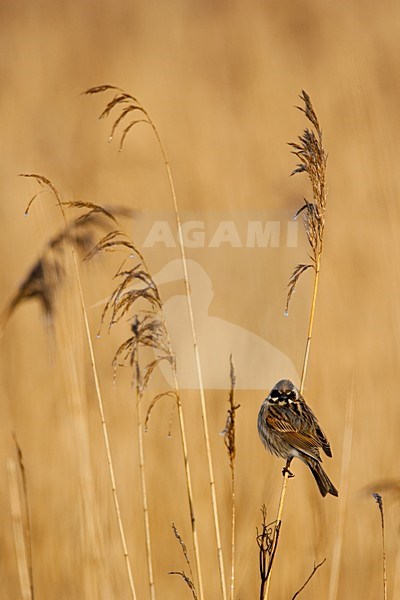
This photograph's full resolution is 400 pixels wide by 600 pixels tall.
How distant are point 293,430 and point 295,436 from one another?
1 cm

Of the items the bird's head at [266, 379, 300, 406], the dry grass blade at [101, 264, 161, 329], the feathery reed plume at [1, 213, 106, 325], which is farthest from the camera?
the feathery reed plume at [1, 213, 106, 325]

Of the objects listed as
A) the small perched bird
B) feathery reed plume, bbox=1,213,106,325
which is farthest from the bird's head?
feathery reed plume, bbox=1,213,106,325

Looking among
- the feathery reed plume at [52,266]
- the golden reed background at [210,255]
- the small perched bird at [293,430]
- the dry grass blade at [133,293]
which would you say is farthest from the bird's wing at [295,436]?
the feathery reed plume at [52,266]

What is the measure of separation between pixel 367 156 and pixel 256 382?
2.50 ft

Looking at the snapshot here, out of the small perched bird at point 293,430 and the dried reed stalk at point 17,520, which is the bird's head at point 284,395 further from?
the dried reed stalk at point 17,520

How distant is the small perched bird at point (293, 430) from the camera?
1465 millimetres

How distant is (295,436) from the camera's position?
1.46 m

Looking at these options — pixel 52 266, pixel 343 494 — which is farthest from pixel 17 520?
pixel 343 494

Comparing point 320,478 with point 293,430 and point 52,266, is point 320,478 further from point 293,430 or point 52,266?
point 52,266

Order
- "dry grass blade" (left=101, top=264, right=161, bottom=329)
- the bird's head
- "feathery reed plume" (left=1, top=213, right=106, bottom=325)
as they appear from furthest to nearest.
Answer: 1. "feathery reed plume" (left=1, top=213, right=106, bottom=325)
2. the bird's head
3. "dry grass blade" (left=101, top=264, right=161, bottom=329)

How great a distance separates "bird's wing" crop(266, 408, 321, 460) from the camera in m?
1.46

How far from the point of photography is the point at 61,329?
6.76 ft

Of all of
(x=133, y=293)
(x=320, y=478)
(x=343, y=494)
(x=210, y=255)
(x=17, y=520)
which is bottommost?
(x=17, y=520)

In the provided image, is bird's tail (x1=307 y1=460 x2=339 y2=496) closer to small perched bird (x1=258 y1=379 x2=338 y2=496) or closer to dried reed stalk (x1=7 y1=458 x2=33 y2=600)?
small perched bird (x1=258 y1=379 x2=338 y2=496)
